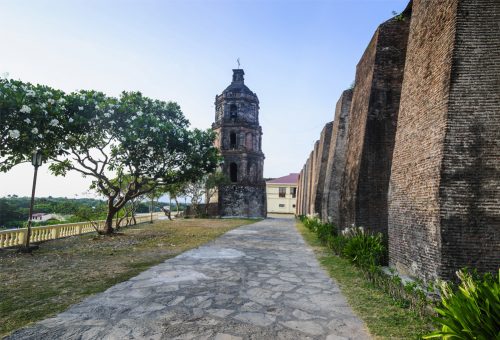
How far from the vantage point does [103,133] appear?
45.6ft

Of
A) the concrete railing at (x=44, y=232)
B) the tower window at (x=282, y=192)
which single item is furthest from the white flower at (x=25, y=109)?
the tower window at (x=282, y=192)

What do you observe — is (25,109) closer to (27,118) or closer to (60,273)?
(27,118)

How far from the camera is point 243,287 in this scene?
20.1ft

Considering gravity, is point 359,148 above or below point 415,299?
above

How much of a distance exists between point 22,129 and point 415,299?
38.0ft

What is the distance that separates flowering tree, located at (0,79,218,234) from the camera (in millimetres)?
10023

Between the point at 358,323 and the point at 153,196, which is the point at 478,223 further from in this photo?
the point at 153,196

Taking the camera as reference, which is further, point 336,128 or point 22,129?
point 336,128

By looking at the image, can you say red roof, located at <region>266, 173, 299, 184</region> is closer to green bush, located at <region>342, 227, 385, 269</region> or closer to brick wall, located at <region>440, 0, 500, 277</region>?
green bush, located at <region>342, 227, 385, 269</region>

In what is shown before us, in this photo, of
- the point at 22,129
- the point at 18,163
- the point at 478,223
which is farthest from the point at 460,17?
the point at 18,163

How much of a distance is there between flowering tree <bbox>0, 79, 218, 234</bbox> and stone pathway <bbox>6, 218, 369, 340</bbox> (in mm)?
6786

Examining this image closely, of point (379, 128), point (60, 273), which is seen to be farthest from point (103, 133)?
point (379, 128)

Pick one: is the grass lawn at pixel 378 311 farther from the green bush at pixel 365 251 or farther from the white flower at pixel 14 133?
the white flower at pixel 14 133

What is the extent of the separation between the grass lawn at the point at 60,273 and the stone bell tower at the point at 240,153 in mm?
21886
